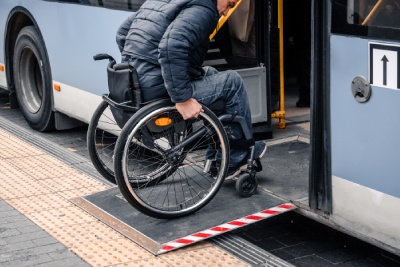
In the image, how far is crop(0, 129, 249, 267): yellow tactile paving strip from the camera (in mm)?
4801

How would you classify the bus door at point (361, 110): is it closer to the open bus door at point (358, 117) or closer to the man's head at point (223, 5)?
the open bus door at point (358, 117)

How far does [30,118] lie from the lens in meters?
8.31

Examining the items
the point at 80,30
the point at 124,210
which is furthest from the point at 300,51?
the point at 124,210

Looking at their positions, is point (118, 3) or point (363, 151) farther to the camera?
point (118, 3)

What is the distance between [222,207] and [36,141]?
3136 millimetres

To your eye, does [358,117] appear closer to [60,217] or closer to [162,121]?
[162,121]

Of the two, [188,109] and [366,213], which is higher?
[188,109]

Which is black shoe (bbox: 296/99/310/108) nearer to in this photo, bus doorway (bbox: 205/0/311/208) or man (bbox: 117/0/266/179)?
bus doorway (bbox: 205/0/311/208)

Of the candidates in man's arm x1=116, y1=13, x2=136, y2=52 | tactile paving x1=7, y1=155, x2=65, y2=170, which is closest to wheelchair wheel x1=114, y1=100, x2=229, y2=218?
man's arm x1=116, y1=13, x2=136, y2=52

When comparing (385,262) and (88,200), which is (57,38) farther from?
(385,262)

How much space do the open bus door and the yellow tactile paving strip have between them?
0.73 m

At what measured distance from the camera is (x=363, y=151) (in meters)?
4.42

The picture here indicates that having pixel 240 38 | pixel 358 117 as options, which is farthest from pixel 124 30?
pixel 358 117

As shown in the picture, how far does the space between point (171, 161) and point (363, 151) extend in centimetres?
134
